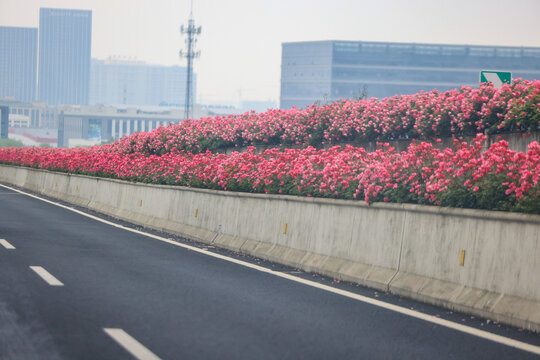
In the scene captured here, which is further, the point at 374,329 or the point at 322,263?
the point at 322,263

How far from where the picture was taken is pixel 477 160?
1080 centimetres

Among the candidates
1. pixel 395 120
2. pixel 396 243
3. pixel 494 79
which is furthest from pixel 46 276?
Result: pixel 494 79

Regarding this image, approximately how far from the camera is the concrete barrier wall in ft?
29.5

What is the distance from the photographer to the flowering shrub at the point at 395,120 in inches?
625

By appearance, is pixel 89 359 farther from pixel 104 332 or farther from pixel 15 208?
pixel 15 208

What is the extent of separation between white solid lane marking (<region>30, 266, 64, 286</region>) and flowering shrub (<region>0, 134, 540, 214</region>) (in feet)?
14.8

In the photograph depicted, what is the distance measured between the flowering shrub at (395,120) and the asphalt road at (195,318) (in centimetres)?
557

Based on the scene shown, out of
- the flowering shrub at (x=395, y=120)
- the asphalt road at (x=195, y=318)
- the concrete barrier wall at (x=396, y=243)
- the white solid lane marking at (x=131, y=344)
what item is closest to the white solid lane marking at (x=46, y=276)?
the asphalt road at (x=195, y=318)

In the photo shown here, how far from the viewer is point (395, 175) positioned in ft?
40.4

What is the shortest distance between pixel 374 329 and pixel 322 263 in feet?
14.7

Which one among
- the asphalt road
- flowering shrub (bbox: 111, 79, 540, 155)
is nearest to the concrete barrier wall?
the asphalt road

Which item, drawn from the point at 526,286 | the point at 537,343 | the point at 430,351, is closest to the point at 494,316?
the point at 526,286

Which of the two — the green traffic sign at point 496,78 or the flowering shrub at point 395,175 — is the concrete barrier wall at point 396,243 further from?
the green traffic sign at point 496,78

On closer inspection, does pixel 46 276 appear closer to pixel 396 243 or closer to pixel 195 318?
pixel 195 318
